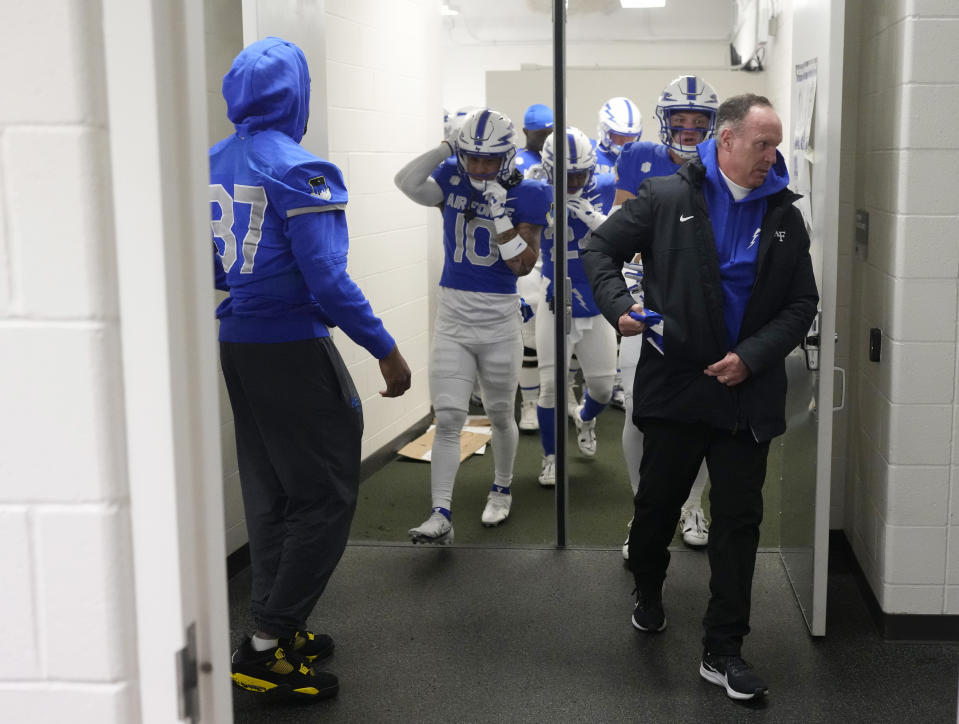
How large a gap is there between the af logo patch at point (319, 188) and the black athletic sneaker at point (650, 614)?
146 centimetres

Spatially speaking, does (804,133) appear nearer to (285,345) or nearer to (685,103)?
(685,103)

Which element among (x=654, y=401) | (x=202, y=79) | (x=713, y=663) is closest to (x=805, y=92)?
(x=654, y=401)

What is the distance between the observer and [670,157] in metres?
3.56

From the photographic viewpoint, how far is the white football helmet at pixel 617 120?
3723 mm

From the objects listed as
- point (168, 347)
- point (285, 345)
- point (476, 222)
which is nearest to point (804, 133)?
point (476, 222)

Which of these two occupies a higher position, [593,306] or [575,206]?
[575,206]

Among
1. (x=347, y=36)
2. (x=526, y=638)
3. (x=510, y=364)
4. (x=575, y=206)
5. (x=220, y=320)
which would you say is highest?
(x=347, y=36)

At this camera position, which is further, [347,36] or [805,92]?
[347,36]

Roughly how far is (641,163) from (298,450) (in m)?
1.72

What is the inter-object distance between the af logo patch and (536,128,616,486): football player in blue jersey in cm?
124

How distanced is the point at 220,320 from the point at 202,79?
1.77 m

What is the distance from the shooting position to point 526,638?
3.00m

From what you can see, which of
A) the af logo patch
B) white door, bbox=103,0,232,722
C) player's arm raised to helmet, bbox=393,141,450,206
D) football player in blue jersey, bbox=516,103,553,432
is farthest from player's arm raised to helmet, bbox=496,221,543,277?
white door, bbox=103,0,232,722

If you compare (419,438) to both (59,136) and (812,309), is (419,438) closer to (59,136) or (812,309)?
(812,309)
